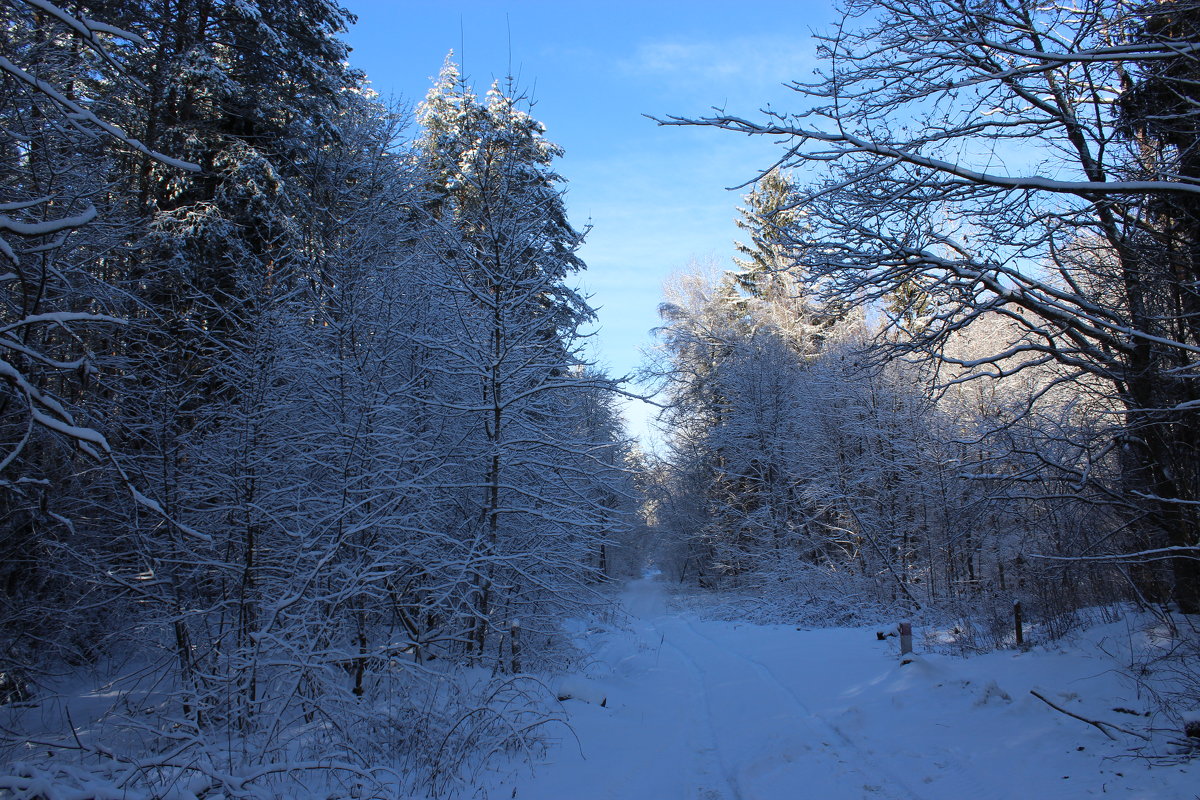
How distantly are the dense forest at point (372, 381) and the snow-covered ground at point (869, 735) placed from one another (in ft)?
2.46

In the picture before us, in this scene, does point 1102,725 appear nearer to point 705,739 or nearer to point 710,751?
point 710,751

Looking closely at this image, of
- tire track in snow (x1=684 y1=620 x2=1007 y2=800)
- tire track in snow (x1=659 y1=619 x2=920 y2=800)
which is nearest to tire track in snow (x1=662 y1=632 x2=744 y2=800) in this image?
tire track in snow (x1=659 y1=619 x2=920 y2=800)

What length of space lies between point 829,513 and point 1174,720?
19.0m

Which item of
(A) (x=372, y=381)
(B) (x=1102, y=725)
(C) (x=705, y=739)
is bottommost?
(C) (x=705, y=739)

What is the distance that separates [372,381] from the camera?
25.2 ft

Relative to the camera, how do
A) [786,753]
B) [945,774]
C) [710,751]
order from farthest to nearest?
1. [710,751]
2. [786,753]
3. [945,774]

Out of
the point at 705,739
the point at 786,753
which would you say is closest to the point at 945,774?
the point at 786,753

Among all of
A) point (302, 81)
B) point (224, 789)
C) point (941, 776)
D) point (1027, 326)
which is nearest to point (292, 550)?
point (224, 789)

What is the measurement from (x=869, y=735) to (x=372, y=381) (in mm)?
7014

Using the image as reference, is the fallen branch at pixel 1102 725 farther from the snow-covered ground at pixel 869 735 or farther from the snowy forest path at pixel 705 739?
the snowy forest path at pixel 705 739

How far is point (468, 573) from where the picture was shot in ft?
26.5

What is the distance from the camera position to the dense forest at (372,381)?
4957 millimetres

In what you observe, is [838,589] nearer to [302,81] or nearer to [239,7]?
[302,81]

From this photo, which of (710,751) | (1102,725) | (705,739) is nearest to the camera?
(1102,725)
